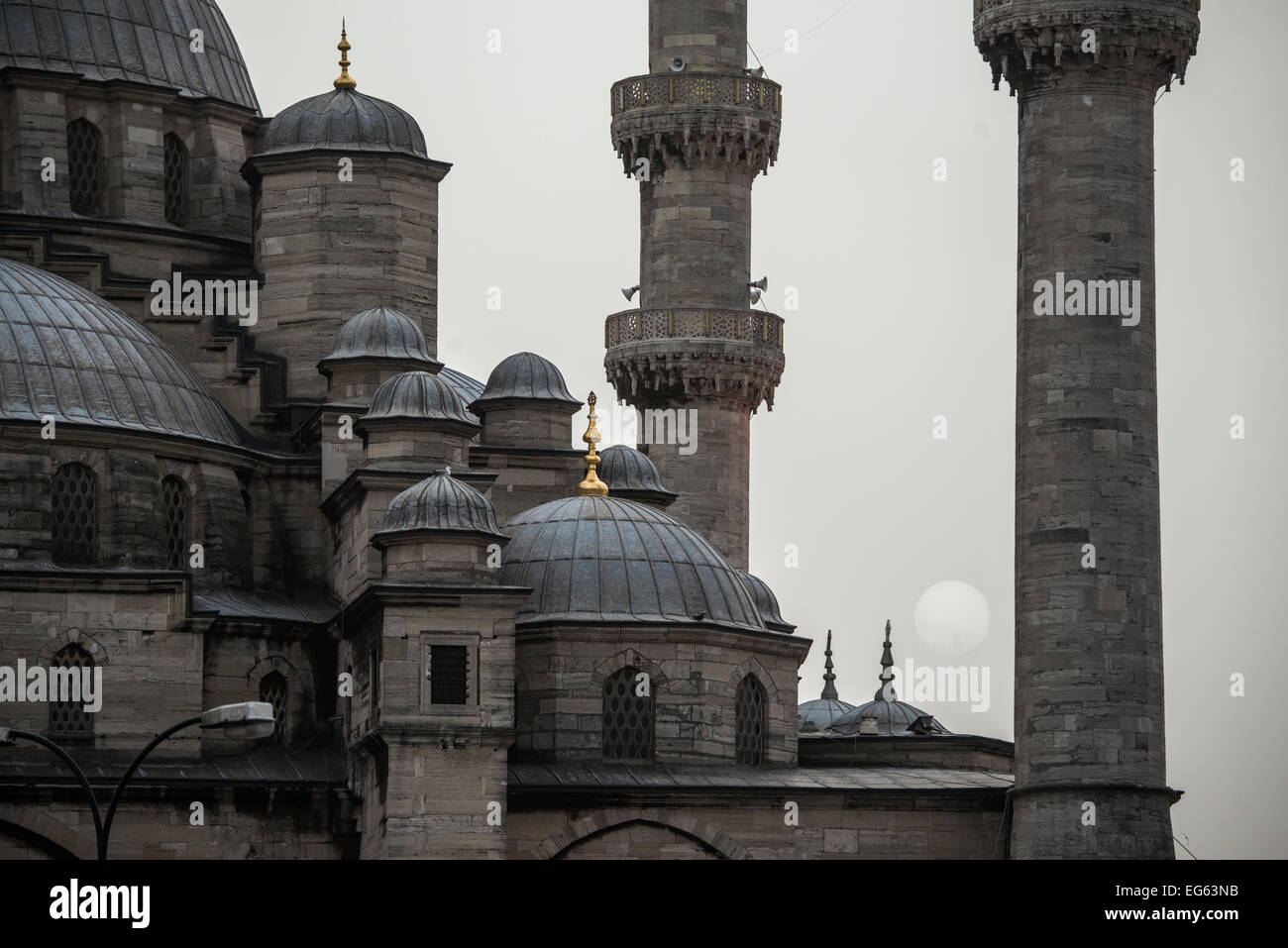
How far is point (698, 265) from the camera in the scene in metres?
63.6

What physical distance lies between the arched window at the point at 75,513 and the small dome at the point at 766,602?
1073 centimetres

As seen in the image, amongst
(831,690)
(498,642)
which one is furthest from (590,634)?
(831,690)

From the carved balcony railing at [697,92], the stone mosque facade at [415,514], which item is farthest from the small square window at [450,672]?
the carved balcony railing at [697,92]

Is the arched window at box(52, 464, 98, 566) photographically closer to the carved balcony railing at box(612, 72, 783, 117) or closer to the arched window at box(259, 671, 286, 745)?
the arched window at box(259, 671, 286, 745)

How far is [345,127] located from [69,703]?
11939 millimetres

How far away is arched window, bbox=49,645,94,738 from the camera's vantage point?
53.4 m

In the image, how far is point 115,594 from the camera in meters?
54.0

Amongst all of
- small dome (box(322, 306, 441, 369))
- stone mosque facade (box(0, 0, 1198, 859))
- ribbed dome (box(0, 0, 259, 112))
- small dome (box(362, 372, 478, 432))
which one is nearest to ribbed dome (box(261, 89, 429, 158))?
stone mosque facade (box(0, 0, 1198, 859))

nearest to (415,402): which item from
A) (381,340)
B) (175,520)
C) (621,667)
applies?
(381,340)

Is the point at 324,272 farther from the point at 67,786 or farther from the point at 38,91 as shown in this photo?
the point at 67,786

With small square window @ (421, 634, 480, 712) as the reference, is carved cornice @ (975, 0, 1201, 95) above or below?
above

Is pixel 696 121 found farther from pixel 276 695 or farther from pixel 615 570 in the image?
pixel 276 695

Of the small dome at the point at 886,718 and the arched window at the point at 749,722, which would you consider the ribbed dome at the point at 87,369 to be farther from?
the small dome at the point at 886,718

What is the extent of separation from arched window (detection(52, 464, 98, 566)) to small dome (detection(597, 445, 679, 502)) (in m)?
8.72
